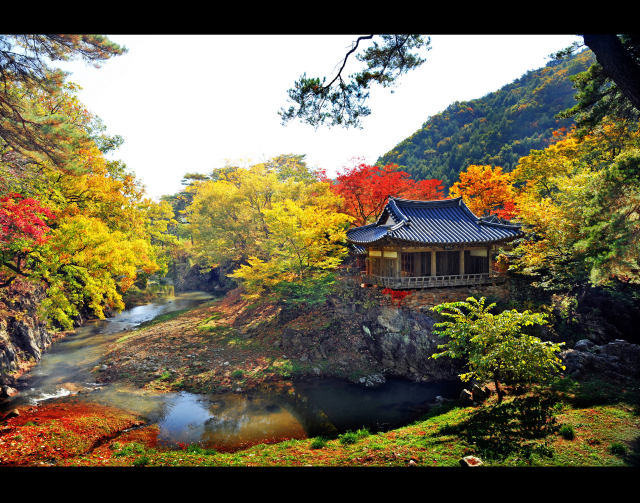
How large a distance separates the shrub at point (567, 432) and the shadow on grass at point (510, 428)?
30cm

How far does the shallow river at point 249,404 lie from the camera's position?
10094 millimetres

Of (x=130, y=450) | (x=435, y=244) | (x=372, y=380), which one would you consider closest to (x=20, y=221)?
(x=130, y=450)

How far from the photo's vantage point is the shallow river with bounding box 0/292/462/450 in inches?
397

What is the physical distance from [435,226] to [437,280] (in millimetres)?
3075

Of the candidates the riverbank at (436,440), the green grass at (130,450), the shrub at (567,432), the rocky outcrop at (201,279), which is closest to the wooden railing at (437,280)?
the riverbank at (436,440)

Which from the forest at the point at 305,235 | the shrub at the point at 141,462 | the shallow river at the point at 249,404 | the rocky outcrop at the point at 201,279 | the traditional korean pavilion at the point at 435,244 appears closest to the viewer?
the shrub at the point at 141,462

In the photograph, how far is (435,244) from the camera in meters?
15.2

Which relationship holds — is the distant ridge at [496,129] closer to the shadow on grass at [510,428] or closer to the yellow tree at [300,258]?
the yellow tree at [300,258]

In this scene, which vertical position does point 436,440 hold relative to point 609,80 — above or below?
below

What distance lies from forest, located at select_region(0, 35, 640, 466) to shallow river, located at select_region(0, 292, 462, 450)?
968mm

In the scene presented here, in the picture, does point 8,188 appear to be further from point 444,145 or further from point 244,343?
point 444,145

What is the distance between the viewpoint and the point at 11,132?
8.56 meters

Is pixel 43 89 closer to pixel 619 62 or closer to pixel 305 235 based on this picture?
pixel 305 235
